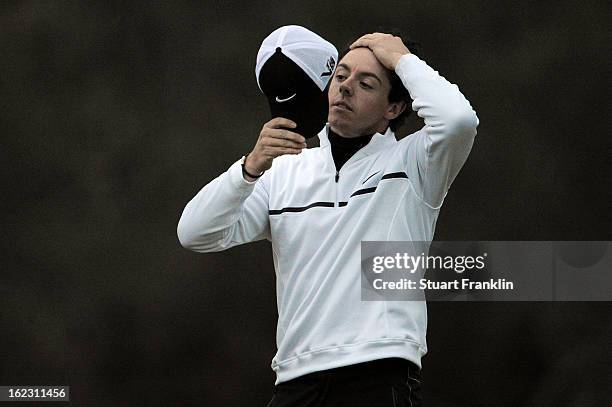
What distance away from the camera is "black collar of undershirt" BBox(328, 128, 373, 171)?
2.08 m

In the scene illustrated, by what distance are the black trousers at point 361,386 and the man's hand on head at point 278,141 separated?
15.8 inches

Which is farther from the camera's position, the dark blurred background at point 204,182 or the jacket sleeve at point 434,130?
the dark blurred background at point 204,182

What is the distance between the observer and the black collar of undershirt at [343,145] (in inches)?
82.0

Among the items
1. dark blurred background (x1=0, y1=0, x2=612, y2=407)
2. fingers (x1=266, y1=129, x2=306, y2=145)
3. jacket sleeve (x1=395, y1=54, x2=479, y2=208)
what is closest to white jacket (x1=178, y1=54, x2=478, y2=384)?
jacket sleeve (x1=395, y1=54, x2=479, y2=208)

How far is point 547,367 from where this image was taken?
11.3 feet

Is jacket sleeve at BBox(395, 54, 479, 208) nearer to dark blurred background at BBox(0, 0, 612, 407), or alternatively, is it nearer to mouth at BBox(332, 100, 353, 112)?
mouth at BBox(332, 100, 353, 112)

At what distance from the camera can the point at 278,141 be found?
1885mm

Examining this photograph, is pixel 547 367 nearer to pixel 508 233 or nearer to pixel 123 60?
pixel 508 233

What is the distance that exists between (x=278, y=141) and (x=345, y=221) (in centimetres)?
22

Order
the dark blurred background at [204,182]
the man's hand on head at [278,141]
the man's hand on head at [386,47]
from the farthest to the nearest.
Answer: the dark blurred background at [204,182] < the man's hand on head at [386,47] < the man's hand on head at [278,141]

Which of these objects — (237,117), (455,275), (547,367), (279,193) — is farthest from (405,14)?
(279,193)

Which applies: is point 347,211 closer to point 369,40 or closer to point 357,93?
point 357,93

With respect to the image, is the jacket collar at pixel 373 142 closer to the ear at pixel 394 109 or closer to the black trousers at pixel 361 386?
the ear at pixel 394 109

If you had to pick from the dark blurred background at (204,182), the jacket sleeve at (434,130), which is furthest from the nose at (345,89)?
the dark blurred background at (204,182)
